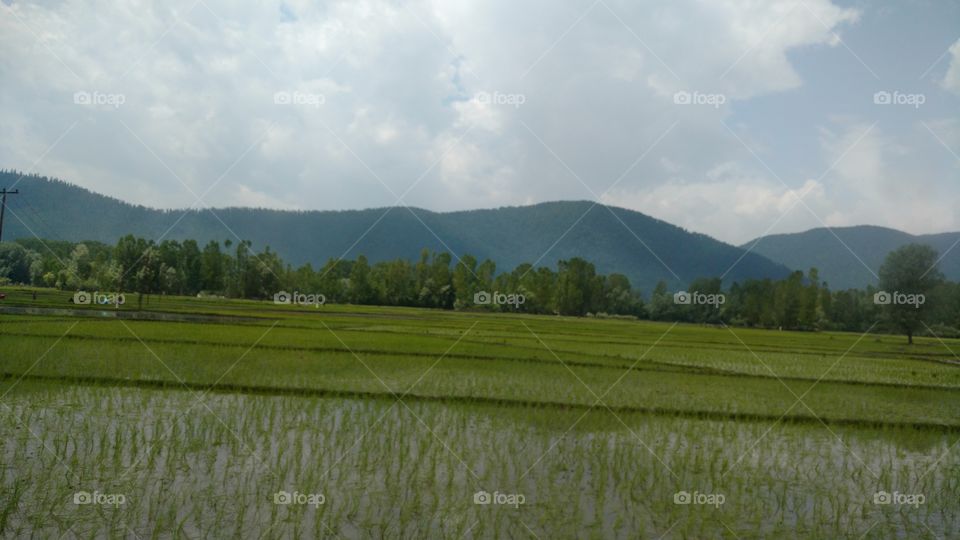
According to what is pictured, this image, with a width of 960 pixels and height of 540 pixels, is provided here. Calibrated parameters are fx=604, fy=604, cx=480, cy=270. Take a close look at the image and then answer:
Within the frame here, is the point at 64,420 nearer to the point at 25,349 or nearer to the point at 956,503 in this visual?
the point at 25,349

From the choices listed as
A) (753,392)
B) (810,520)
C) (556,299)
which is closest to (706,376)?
(753,392)

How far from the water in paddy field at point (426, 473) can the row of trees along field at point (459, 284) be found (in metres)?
34.5
